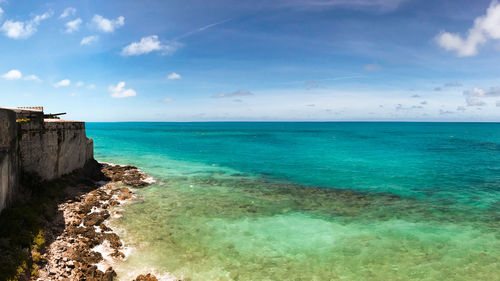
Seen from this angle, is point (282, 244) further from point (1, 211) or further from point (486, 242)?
point (1, 211)

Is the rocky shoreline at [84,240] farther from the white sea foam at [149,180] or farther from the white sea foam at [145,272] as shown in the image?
the white sea foam at [149,180]

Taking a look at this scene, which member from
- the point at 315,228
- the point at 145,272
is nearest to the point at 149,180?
the point at 145,272

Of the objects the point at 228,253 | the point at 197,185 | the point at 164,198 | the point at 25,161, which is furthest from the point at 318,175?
the point at 25,161

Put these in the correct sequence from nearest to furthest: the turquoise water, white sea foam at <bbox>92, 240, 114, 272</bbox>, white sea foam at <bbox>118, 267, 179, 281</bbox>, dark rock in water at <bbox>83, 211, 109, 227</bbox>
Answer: white sea foam at <bbox>118, 267, 179, 281</bbox>
white sea foam at <bbox>92, 240, 114, 272</bbox>
the turquoise water
dark rock in water at <bbox>83, 211, 109, 227</bbox>

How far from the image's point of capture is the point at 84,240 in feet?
45.2

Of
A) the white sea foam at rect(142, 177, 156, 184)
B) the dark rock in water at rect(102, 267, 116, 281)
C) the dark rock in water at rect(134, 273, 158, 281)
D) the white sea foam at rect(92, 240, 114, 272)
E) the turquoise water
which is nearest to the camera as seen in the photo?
the dark rock in water at rect(102, 267, 116, 281)

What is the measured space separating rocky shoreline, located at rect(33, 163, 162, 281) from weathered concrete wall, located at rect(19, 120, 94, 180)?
201 cm

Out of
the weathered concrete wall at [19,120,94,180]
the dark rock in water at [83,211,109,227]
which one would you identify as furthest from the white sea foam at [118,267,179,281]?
the weathered concrete wall at [19,120,94,180]

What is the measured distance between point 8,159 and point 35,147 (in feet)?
15.0

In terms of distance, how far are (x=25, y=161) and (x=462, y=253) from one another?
2498 centimetres

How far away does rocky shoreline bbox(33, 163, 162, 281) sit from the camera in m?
11.2

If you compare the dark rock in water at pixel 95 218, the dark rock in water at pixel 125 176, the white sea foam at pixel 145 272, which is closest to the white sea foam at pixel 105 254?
the white sea foam at pixel 145 272

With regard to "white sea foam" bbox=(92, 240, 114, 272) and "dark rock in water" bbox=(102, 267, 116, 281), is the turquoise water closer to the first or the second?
"dark rock in water" bbox=(102, 267, 116, 281)

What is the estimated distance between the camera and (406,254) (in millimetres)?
14188
